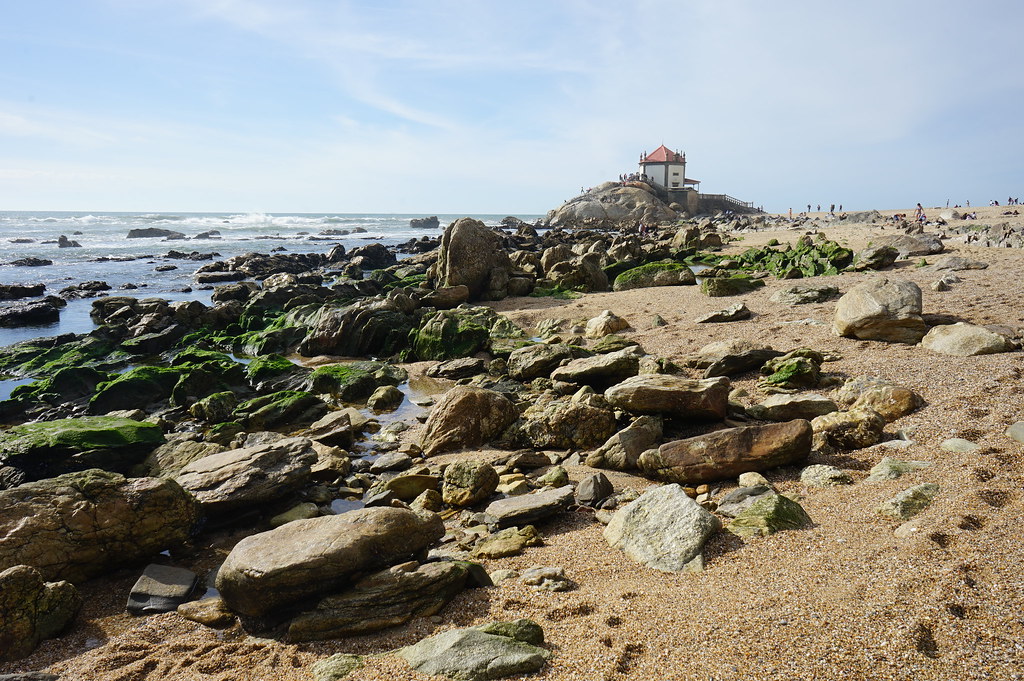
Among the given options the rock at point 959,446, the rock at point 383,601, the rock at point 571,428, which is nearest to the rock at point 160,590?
the rock at point 383,601

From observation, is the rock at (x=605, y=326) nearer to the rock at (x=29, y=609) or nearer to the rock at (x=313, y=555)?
the rock at (x=313, y=555)

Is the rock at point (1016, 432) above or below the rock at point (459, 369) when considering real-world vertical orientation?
above

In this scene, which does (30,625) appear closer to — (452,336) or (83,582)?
(83,582)

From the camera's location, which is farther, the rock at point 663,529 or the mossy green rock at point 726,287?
the mossy green rock at point 726,287

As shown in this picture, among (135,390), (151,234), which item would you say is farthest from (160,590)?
(151,234)

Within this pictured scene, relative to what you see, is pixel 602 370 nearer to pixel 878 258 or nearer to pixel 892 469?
pixel 892 469

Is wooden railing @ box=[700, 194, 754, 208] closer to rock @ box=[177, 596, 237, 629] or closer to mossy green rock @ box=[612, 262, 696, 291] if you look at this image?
mossy green rock @ box=[612, 262, 696, 291]

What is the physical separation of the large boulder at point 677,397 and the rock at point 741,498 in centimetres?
195

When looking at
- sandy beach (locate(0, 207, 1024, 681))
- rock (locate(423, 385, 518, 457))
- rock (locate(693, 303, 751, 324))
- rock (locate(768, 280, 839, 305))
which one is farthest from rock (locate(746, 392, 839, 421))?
rock (locate(768, 280, 839, 305))

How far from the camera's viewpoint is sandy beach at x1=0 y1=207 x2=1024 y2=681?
12.3 feet

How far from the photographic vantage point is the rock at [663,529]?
16.9ft

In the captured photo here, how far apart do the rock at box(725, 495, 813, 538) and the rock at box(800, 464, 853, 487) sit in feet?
2.07

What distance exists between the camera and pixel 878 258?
64.6 ft

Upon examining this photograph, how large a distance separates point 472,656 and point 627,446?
157 inches
